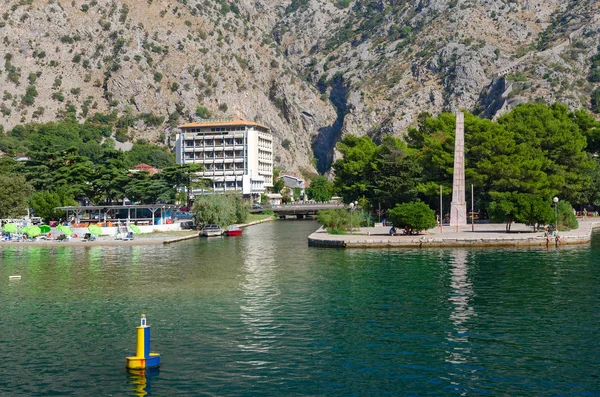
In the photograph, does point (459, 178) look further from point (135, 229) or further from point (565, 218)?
point (135, 229)

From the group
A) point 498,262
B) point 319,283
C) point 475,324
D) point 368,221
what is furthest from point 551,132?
point 475,324

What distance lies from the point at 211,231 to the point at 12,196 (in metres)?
31.4

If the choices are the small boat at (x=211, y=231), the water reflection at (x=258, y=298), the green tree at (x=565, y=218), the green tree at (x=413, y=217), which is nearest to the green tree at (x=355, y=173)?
the small boat at (x=211, y=231)

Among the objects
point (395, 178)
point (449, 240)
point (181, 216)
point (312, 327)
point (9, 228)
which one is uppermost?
point (395, 178)

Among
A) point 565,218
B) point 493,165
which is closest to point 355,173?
point 493,165

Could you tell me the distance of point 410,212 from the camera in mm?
79750

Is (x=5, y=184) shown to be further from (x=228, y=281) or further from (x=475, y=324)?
(x=475, y=324)

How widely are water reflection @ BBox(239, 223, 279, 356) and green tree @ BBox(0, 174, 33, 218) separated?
4646 centimetres

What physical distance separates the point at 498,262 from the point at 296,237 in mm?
41836

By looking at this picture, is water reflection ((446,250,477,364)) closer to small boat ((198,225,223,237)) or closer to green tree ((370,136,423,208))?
green tree ((370,136,423,208))

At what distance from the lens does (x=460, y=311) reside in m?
37.8

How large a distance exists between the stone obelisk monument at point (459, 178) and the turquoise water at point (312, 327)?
3038 centimetres

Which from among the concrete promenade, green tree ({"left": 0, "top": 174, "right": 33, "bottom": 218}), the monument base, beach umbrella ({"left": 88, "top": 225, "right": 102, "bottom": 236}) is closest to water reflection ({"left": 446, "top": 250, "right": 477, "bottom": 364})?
the concrete promenade

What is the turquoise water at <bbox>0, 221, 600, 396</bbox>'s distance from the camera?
25516 mm
